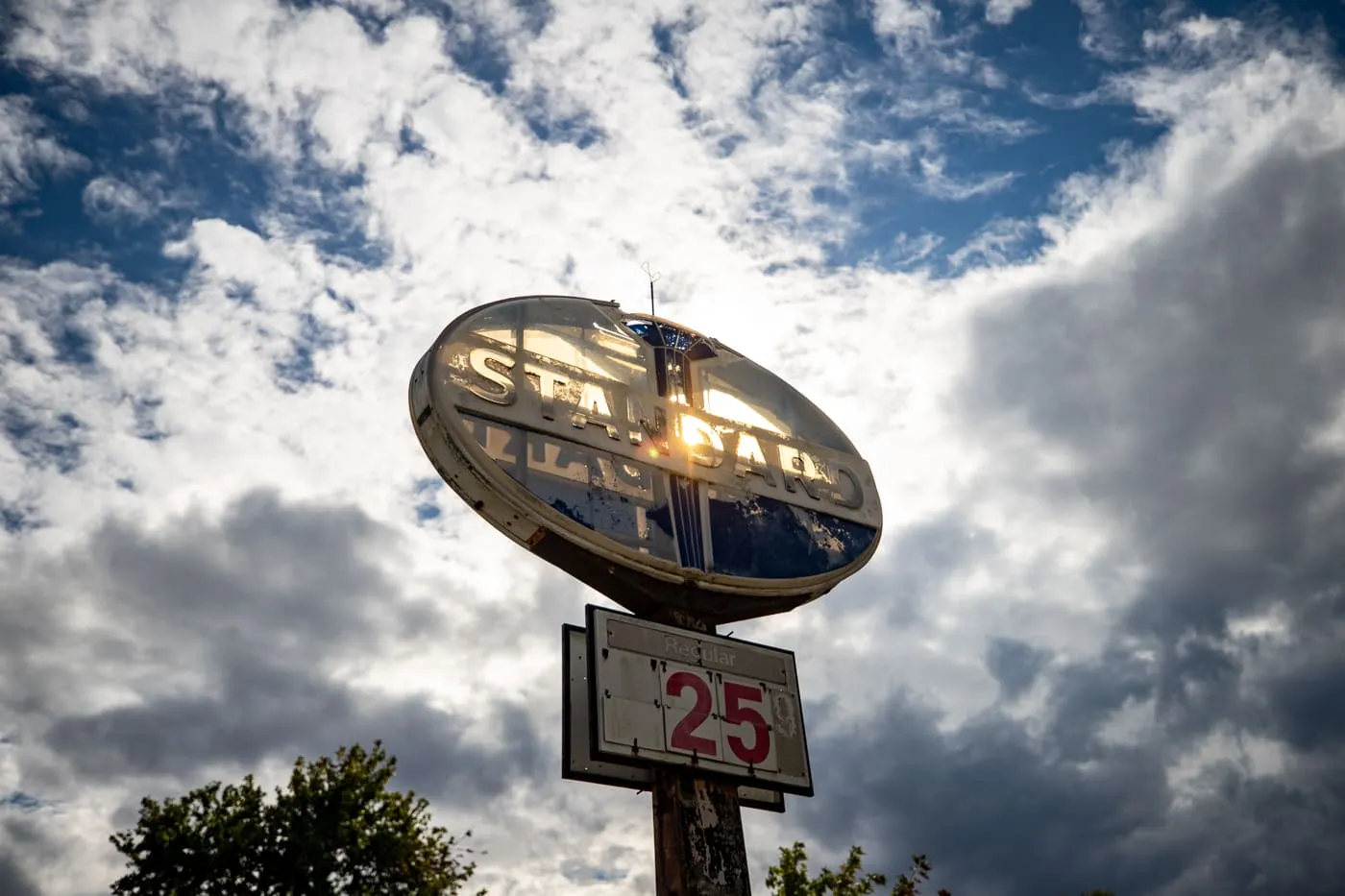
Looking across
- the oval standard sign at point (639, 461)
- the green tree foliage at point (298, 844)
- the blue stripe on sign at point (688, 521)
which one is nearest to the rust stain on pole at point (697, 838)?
the oval standard sign at point (639, 461)

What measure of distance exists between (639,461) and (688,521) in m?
0.67

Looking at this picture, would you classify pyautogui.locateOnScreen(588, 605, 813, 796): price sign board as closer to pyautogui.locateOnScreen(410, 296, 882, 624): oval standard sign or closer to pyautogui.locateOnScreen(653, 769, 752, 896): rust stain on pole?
pyautogui.locateOnScreen(653, 769, 752, 896): rust stain on pole

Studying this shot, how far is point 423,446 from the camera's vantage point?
29.1 feet

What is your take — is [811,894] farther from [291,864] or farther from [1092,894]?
[291,864]

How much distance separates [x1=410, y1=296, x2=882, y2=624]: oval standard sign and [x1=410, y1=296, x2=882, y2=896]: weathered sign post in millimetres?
18

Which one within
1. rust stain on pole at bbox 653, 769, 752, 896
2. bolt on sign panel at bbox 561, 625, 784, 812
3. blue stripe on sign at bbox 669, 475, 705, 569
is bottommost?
rust stain on pole at bbox 653, 769, 752, 896

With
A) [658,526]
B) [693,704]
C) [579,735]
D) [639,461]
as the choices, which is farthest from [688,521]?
[579,735]

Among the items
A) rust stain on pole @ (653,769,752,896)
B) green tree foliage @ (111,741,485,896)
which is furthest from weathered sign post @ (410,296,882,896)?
green tree foliage @ (111,741,485,896)

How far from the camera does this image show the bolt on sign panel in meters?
7.90

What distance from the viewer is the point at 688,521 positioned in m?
9.48

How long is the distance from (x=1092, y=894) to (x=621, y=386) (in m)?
12.2

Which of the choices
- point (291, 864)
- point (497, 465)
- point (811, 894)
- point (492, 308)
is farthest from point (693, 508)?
point (291, 864)

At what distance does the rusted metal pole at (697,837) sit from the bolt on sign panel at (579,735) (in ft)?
0.61

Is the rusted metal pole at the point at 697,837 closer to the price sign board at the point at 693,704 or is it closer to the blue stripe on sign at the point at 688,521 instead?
the price sign board at the point at 693,704
